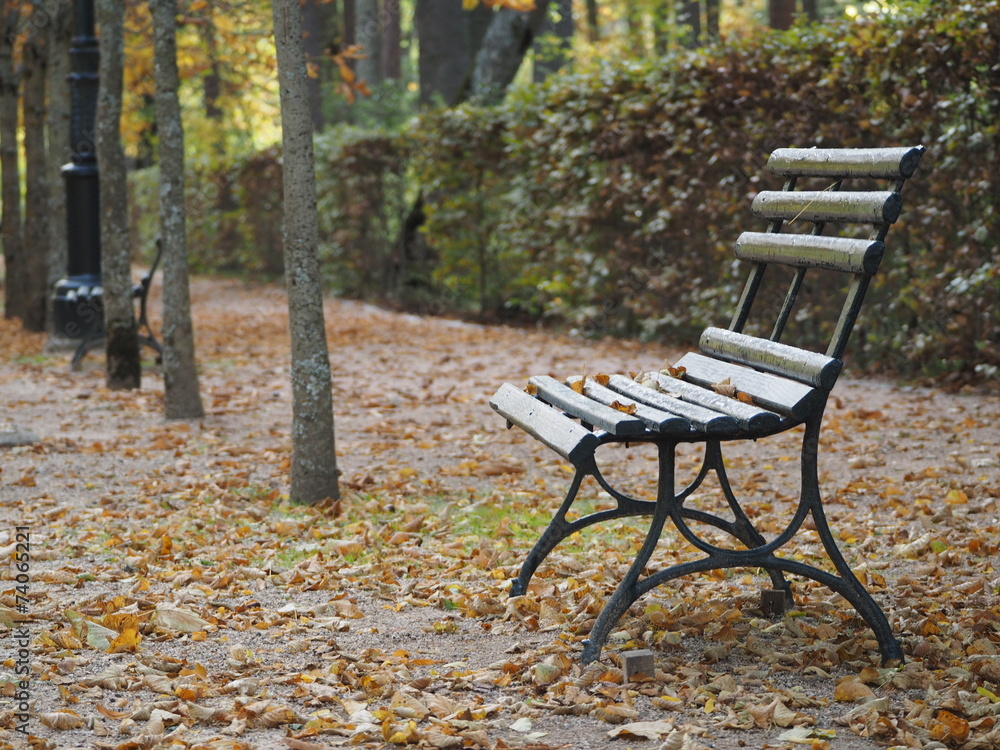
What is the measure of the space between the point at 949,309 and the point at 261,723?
581 centimetres

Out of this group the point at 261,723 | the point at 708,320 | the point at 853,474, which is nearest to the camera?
the point at 261,723

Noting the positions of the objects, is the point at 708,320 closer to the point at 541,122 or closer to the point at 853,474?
the point at 541,122

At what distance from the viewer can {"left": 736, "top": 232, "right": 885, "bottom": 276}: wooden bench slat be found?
287 centimetres

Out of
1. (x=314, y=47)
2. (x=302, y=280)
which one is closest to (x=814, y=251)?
(x=302, y=280)

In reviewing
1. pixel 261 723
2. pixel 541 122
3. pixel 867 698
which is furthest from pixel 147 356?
pixel 867 698

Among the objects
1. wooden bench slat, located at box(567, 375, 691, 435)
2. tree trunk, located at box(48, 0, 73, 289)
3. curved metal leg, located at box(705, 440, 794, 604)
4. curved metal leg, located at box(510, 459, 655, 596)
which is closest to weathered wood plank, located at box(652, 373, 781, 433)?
wooden bench slat, located at box(567, 375, 691, 435)

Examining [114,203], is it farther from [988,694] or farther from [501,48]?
[501,48]

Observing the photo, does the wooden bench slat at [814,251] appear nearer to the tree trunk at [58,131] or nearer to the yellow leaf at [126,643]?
the yellow leaf at [126,643]

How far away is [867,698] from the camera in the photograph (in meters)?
2.71

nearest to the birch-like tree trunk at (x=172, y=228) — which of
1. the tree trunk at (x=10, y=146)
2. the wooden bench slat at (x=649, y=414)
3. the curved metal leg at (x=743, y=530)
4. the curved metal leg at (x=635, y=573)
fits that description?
the wooden bench slat at (x=649, y=414)

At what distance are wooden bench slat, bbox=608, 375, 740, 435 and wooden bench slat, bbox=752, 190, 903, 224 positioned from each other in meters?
0.72

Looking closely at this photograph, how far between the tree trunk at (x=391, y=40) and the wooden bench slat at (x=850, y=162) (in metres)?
23.4

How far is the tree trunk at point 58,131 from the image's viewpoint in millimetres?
10289

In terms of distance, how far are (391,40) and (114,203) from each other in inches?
851
